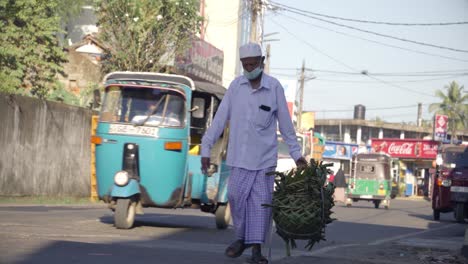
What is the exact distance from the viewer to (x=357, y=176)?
44281mm

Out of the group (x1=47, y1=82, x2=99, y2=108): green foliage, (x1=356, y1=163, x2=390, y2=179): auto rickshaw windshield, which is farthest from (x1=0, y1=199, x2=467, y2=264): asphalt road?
(x1=356, y1=163, x2=390, y2=179): auto rickshaw windshield

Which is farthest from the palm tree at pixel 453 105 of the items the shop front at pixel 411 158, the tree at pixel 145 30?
the tree at pixel 145 30

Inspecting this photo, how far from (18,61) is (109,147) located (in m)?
15.0

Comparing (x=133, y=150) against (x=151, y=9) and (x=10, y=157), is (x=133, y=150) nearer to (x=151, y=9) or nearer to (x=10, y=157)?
(x=10, y=157)

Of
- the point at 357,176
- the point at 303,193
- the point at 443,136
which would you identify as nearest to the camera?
the point at 303,193

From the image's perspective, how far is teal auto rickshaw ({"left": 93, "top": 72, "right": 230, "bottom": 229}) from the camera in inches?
528

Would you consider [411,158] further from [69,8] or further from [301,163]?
[301,163]

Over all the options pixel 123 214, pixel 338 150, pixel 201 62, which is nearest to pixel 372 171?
pixel 201 62

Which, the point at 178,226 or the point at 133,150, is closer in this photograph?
the point at 133,150

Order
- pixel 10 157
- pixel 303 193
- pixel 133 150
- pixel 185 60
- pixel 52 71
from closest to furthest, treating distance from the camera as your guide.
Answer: pixel 303 193 < pixel 133 150 < pixel 10 157 < pixel 52 71 < pixel 185 60

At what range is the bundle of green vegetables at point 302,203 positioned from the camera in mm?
7605

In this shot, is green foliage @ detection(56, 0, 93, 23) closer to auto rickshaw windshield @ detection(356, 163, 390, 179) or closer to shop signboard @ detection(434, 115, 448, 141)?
auto rickshaw windshield @ detection(356, 163, 390, 179)

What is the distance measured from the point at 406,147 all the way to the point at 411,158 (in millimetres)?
1094

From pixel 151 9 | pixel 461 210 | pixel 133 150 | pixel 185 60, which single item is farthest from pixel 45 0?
pixel 133 150
